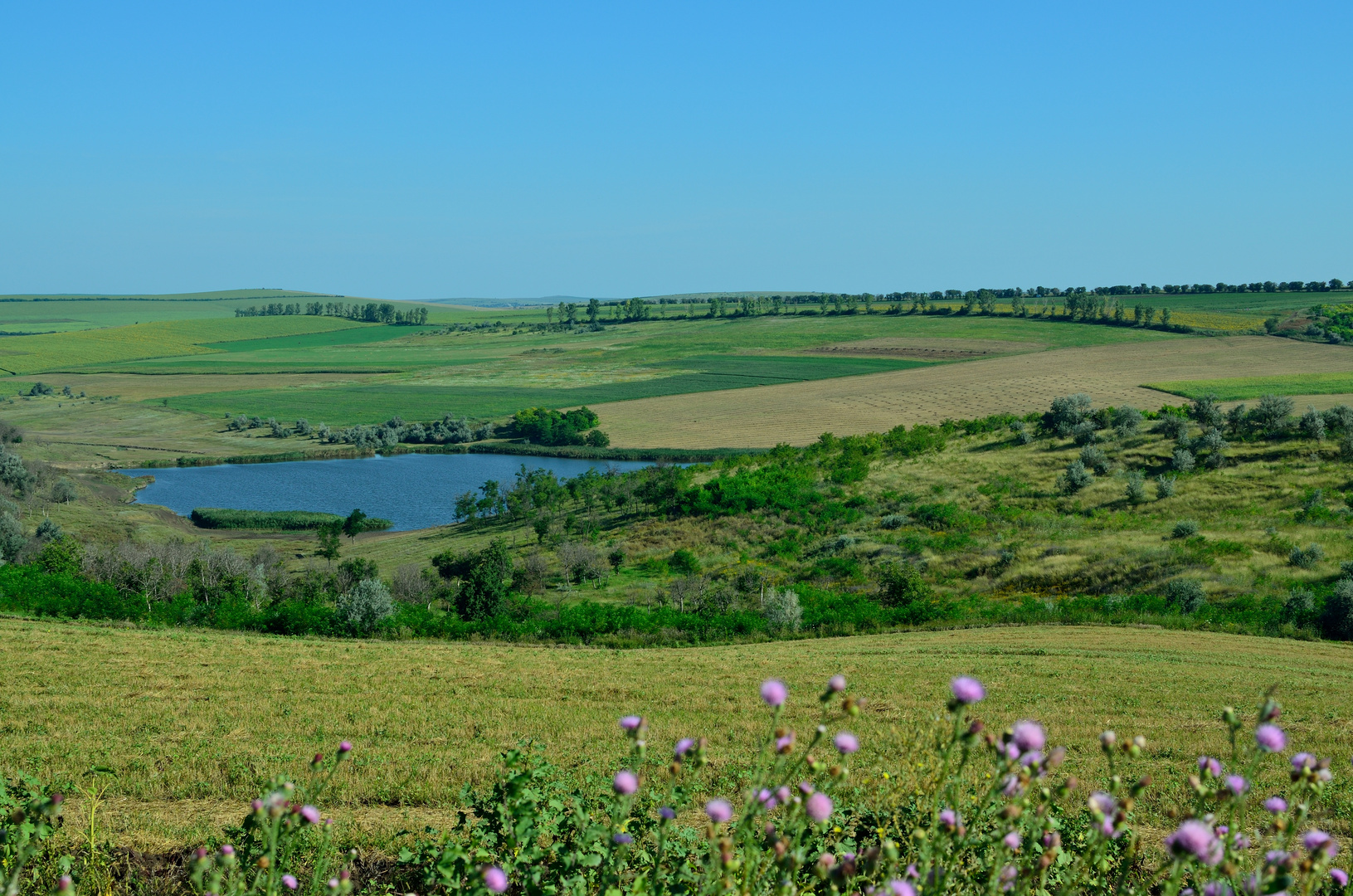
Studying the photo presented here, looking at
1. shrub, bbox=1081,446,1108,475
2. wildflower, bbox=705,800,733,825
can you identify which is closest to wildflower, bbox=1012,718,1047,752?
wildflower, bbox=705,800,733,825

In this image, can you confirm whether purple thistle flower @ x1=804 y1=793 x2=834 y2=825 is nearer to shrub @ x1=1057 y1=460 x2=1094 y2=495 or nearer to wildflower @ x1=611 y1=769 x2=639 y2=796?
wildflower @ x1=611 y1=769 x2=639 y2=796

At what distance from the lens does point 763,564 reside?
39438 millimetres

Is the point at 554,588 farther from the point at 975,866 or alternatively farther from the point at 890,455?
the point at 975,866

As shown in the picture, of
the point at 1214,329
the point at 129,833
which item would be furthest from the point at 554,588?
the point at 1214,329

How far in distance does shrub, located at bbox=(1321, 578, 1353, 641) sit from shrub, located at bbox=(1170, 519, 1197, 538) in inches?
407

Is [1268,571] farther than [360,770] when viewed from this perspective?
Yes

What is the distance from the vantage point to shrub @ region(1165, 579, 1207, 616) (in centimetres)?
2641

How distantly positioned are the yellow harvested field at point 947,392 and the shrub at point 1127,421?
2565 centimetres

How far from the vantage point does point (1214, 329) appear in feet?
385

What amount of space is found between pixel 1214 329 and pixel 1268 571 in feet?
335

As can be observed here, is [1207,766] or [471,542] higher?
[1207,766]

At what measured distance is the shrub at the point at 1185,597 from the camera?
26.4m

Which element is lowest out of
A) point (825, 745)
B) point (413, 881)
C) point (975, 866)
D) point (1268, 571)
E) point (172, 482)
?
point (172, 482)

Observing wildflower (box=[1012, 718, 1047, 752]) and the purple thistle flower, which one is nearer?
the purple thistle flower
